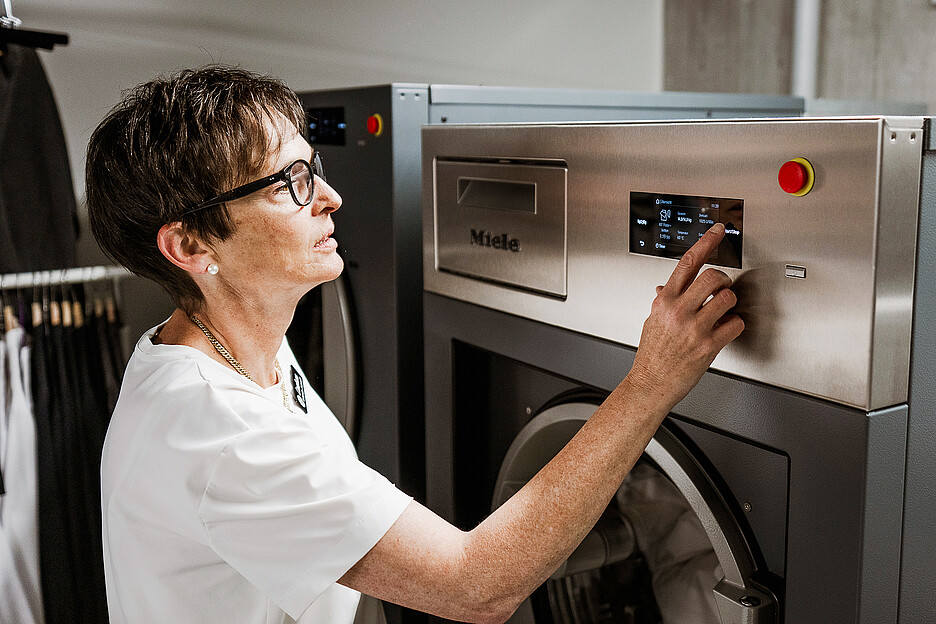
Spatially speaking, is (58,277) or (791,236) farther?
(58,277)

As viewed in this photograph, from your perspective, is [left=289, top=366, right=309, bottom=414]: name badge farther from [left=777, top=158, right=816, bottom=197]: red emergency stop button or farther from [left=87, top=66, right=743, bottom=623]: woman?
[left=777, top=158, right=816, bottom=197]: red emergency stop button

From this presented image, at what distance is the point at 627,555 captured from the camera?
53.2 inches

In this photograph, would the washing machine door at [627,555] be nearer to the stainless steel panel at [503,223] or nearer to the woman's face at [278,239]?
the stainless steel panel at [503,223]

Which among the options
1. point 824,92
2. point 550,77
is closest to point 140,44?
point 550,77

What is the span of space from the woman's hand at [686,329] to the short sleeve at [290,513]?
31cm

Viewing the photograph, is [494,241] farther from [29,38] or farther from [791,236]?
[29,38]

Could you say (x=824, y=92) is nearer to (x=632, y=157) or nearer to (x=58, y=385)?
(x=632, y=157)

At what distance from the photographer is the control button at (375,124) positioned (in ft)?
4.91

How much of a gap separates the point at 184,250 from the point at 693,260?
0.62 metres

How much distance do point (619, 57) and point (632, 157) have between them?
222cm

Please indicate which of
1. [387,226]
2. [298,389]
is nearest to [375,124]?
[387,226]

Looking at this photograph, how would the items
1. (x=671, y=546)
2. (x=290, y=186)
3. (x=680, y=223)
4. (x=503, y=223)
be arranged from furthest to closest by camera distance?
(x=671, y=546)
(x=503, y=223)
(x=290, y=186)
(x=680, y=223)

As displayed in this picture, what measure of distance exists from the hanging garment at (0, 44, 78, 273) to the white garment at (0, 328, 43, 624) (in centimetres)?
30

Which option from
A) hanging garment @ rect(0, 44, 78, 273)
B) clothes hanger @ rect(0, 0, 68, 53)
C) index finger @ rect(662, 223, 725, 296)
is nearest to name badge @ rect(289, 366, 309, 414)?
index finger @ rect(662, 223, 725, 296)
